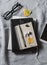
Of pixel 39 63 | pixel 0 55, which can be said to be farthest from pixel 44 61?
pixel 0 55

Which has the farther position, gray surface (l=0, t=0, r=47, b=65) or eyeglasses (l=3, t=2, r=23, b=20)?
eyeglasses (l=3, t=2, r=23, b=20)

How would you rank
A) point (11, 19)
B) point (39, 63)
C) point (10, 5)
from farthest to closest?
1. point (10, 5)
2. point (11, 19)
3. point (39, 63)

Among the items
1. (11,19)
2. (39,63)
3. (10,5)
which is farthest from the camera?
(10,5)

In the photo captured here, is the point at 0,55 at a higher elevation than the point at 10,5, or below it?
below

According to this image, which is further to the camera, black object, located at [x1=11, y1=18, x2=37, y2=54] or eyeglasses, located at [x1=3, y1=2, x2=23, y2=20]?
eyeglasses, located at [x1=3, y1=2, x2=23, y2=20]

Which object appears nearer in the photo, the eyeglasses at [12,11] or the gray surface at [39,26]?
the gray surface at [39,26]

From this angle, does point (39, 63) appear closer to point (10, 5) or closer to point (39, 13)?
point (39, 13)

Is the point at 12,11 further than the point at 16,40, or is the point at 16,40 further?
the point at 12,11

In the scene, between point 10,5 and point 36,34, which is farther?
point 10,5

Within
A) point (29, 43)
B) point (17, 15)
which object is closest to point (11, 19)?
point (17, 15)

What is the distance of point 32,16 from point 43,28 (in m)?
0.12

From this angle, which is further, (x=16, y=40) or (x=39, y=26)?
(x=39, y=26)

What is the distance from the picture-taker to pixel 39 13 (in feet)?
3.54

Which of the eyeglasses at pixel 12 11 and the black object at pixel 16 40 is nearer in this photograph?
the black object at pixel 16 40
